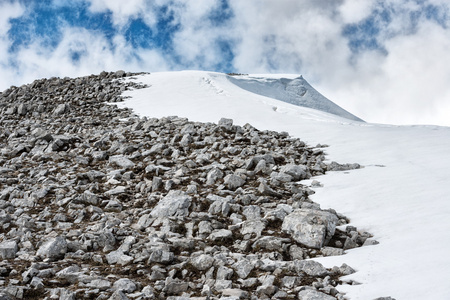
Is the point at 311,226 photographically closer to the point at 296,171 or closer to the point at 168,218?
the point at 168,218

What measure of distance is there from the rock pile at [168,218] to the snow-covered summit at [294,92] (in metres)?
21.8

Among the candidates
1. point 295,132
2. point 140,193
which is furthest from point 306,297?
point 295,132

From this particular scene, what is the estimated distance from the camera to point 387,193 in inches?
353

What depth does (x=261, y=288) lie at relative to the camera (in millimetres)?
5402

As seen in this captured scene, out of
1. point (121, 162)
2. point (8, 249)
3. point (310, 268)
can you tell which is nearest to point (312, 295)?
point (310, 268)

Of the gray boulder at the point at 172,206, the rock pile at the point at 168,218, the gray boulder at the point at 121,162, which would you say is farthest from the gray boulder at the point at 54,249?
the gray boulder at the point at 121,162

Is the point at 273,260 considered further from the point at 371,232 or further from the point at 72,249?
the point at 72,249

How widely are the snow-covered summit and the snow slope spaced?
55.9 ft

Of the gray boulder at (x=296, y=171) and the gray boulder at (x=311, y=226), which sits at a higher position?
the gray boulder at (x=296, y=171)

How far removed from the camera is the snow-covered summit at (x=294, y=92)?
37.4 m

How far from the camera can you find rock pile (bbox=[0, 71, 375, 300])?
5.70 m

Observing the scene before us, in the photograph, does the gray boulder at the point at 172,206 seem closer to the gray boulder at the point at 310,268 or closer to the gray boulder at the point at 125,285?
the gray boulder at the point at 125,285

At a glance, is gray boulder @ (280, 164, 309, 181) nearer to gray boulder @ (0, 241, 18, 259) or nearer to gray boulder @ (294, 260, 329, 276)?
gray boulder @ (294, 260, 329, 276)

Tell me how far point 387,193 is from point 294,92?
3283 cm
